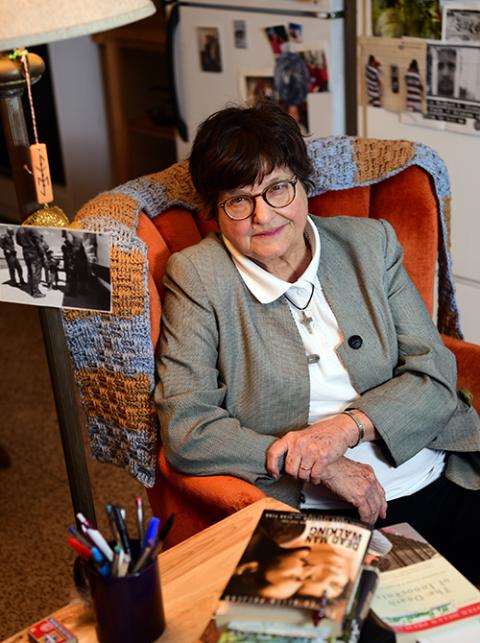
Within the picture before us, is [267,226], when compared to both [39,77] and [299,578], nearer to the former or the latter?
[39,77]

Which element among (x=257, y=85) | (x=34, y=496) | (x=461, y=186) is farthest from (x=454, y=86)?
(x=34, y=496)

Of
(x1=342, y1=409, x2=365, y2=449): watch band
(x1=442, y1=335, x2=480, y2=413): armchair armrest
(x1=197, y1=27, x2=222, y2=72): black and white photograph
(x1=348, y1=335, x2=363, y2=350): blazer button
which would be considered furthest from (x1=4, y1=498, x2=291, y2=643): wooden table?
(x1=197, y1=27, x2=222, y2=72): black and white photograph

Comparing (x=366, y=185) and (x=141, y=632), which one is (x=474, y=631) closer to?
(x=141, y=632)

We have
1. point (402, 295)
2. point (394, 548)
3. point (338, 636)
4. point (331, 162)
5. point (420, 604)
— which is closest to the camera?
point (338, 636)

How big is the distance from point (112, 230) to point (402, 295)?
0.57m

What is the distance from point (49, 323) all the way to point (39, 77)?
394mm

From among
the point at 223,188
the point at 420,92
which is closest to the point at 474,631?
the point at 223,188

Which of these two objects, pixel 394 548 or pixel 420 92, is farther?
pixel 420 92

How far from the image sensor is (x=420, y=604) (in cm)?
120

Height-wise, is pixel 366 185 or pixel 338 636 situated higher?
pixel 366 185

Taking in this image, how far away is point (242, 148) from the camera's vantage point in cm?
166

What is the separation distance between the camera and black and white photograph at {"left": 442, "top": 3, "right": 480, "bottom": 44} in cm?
241

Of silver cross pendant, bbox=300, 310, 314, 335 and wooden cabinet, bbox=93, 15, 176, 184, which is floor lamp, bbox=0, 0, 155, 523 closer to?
silver cross pendant, bbox=300, 310, 314, 335

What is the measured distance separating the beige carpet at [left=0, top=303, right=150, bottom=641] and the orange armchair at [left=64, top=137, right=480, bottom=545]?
0.54m
